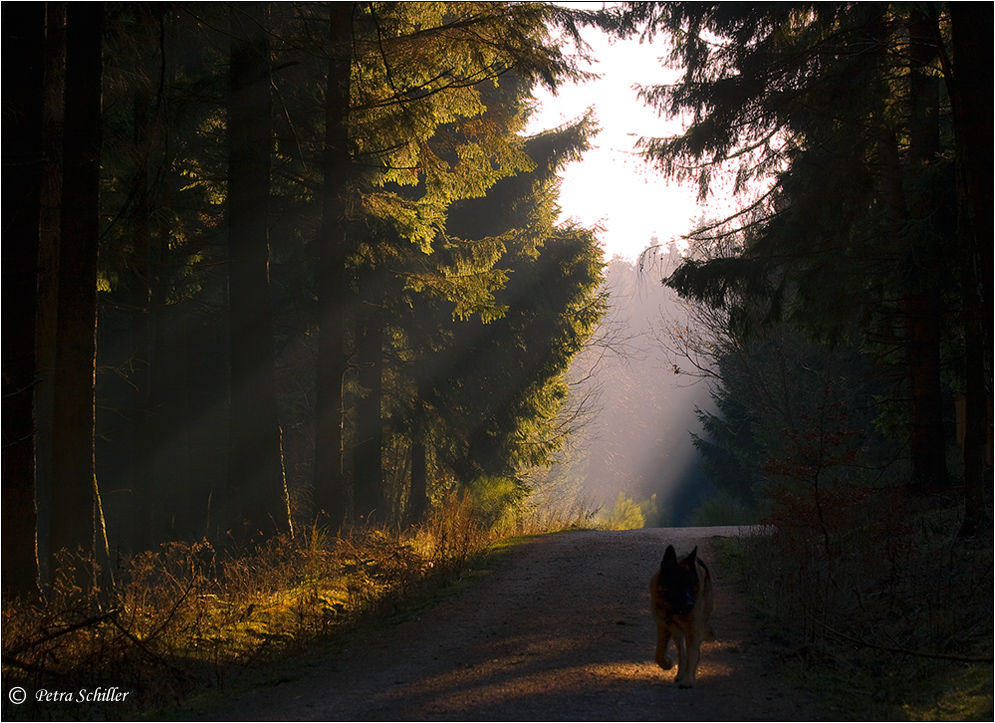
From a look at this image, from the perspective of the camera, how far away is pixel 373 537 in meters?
12.0

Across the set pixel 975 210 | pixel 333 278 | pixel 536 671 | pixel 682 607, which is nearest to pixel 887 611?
pixel 682 607

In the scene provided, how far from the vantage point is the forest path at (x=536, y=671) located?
4.91 metres

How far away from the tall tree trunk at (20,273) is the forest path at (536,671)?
3.35 meters

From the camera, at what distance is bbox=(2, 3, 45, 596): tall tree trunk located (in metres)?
7.11

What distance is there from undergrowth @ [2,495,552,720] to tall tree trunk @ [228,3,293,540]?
30.0 inches

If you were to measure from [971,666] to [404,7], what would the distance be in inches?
441

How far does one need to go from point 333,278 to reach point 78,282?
16.5 ft

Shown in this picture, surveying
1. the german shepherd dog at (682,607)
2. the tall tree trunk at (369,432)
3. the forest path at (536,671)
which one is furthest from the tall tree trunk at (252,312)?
the tall tree trunk at (369,432)

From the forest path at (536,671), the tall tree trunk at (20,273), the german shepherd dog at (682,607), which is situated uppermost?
the tall tree trunk at (20,273)

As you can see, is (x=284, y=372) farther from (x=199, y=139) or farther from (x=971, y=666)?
(x=971, y=666)

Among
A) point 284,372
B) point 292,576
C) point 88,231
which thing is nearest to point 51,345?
point 88,231

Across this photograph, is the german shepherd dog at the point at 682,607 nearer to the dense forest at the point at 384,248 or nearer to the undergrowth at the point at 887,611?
the undergrowth at the point at 887,611

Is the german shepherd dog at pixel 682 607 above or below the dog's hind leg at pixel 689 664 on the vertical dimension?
above

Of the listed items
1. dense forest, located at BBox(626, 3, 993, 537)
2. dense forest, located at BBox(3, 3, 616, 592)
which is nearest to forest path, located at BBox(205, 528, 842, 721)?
dense forest, located at BBox(3, 3, 616, 592)
